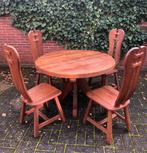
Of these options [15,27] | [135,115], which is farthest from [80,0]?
[135,115]

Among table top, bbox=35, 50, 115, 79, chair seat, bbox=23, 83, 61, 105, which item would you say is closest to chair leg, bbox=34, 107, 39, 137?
chair seat, bbox=23, 83, 61, 105

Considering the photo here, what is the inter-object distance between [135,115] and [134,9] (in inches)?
97.0

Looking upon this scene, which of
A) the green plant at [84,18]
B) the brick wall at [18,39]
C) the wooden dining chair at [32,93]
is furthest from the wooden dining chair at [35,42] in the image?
the brick wall at [18,39]

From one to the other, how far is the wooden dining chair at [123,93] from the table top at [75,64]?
0.29 m

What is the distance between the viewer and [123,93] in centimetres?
245

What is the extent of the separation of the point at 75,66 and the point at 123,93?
81 centimetres

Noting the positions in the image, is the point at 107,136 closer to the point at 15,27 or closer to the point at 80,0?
the point at 80,0

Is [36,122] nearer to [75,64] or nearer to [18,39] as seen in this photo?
[75,64]

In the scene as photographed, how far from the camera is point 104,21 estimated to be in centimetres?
483

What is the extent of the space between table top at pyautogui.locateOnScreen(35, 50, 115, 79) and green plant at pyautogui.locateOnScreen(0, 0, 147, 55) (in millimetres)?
1400

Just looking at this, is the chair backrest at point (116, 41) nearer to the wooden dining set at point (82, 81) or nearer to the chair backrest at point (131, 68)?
the wooden dining set at point (82, 81)

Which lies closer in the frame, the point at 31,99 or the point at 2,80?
the point at 31,99

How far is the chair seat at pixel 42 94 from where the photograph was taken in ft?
9.12

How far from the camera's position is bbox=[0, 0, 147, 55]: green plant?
479 centimetres
